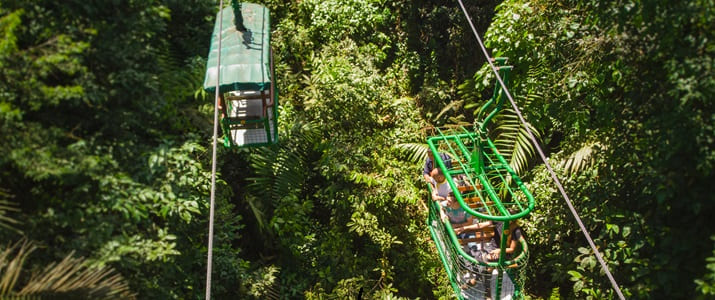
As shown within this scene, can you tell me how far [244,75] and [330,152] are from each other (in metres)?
2.53

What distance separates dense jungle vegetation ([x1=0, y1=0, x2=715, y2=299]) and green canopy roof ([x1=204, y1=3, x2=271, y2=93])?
0.46 metres

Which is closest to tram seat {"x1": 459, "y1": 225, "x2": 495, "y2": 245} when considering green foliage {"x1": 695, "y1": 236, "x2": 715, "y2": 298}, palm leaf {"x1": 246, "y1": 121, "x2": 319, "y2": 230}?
green foliage {"x1": 695, "y1": 236, "x2": 715, "y2": 298}

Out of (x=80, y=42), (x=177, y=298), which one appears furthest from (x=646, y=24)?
(x=177, y=298)

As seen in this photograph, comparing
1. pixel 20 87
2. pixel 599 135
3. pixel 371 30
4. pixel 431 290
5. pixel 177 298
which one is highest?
pixel 371 30

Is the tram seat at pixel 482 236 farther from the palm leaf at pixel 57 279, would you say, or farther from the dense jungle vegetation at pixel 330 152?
the palm leaf at pixel 57 279

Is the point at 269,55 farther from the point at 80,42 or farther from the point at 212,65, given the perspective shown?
the point at 80,42

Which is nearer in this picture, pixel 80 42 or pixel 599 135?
pixel 80 42

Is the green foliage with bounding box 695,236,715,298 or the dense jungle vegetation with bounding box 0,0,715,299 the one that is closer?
the green foliage with bounding box 695,236,715,298

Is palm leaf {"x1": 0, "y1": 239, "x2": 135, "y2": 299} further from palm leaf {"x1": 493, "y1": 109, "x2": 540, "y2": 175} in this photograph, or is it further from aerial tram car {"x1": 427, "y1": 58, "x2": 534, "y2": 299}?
palm leaf {"x1": 493, "y1": 109, "x2": 540, "y2": 175}

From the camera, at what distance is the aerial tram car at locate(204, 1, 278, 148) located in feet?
20.7

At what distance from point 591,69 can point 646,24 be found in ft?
4.17

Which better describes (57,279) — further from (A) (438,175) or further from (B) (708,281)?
(B) (708,281)

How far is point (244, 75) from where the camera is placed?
20.7 ft

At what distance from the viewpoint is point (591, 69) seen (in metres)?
6.07
